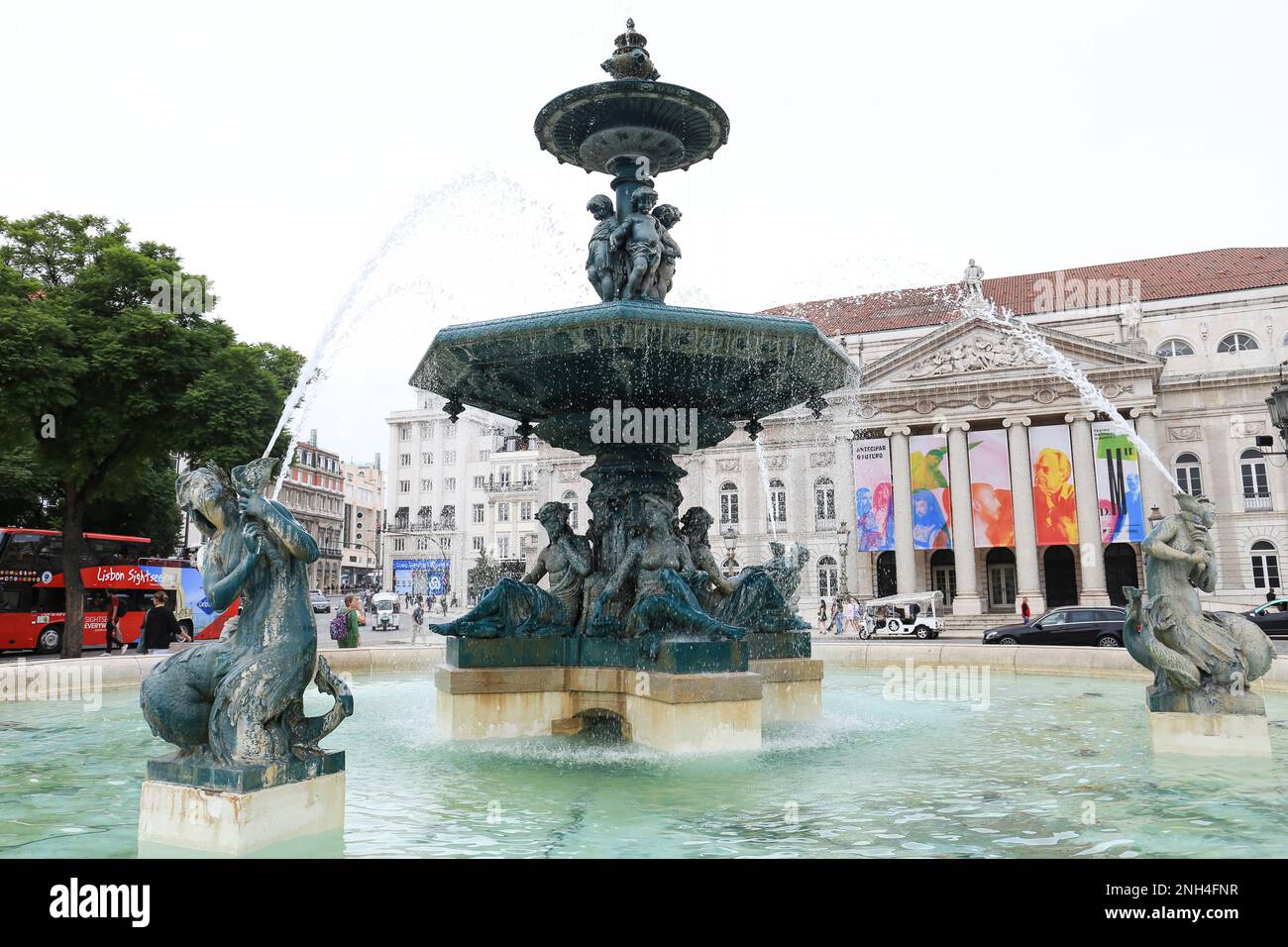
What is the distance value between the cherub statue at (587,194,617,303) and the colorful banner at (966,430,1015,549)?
134ft

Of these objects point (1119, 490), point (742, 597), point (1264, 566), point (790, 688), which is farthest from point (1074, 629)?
point (1264, 566)

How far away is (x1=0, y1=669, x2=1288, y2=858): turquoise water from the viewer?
4.02m

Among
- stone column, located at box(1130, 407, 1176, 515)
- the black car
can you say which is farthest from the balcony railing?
the black car

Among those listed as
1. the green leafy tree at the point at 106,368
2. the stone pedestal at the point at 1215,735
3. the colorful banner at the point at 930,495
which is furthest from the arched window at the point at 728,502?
the stone pedestal at the point at 1215,735

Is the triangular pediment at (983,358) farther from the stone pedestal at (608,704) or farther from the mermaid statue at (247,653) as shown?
the mermaid statue at (247,653)

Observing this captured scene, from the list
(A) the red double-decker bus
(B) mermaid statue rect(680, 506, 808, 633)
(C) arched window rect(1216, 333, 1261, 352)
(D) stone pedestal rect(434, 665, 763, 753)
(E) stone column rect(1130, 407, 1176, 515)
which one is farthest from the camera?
(C) arched window rect(1216, 333, 1261, 352)

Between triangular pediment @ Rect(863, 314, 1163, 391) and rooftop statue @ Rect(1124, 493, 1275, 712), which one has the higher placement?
triangular pediment @ Rect(863, 314, 1163, 391)

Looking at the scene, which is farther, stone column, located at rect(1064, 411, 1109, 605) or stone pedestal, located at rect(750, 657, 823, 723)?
stone column, located at rect(1064, 411, 1109, 605)

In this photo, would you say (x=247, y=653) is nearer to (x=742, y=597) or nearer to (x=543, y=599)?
(x=543, y=599)

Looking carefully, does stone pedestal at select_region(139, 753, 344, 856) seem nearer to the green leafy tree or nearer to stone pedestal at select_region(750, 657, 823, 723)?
stone pedestal at select_region(750, 657, 823, 723)

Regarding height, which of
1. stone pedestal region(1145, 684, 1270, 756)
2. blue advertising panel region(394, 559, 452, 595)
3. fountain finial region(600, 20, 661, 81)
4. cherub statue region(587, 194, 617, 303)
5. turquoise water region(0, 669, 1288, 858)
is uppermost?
fountain finial region(600, 20, 661, 81)
